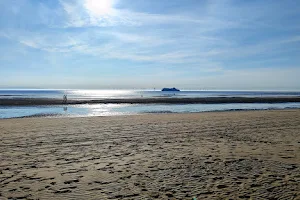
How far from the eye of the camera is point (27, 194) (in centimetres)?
584

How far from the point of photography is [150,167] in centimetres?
796

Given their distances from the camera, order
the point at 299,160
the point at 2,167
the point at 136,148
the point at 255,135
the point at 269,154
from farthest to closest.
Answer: the point at 255,135 < the point at 136,148 < the point at 269,154 < the point at 299,160 < the point at 2,167

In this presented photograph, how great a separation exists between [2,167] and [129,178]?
13.3ft

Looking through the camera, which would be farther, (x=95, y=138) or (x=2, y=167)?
(x=95, y=138)

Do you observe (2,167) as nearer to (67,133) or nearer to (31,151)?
(31,151)

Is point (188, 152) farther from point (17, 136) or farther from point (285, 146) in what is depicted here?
point (17, 136)

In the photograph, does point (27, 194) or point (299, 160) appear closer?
point (27, 194)

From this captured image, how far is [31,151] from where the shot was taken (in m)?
9.98

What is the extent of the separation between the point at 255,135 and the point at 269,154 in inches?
178

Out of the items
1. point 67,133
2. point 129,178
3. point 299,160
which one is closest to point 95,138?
point 67,133

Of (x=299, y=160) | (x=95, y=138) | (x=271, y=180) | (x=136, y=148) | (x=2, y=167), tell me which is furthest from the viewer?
(x=95, y=138)

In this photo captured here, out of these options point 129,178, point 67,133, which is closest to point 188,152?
point 129,178

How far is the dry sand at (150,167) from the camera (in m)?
5.98

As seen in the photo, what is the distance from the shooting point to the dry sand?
19.6 feet
